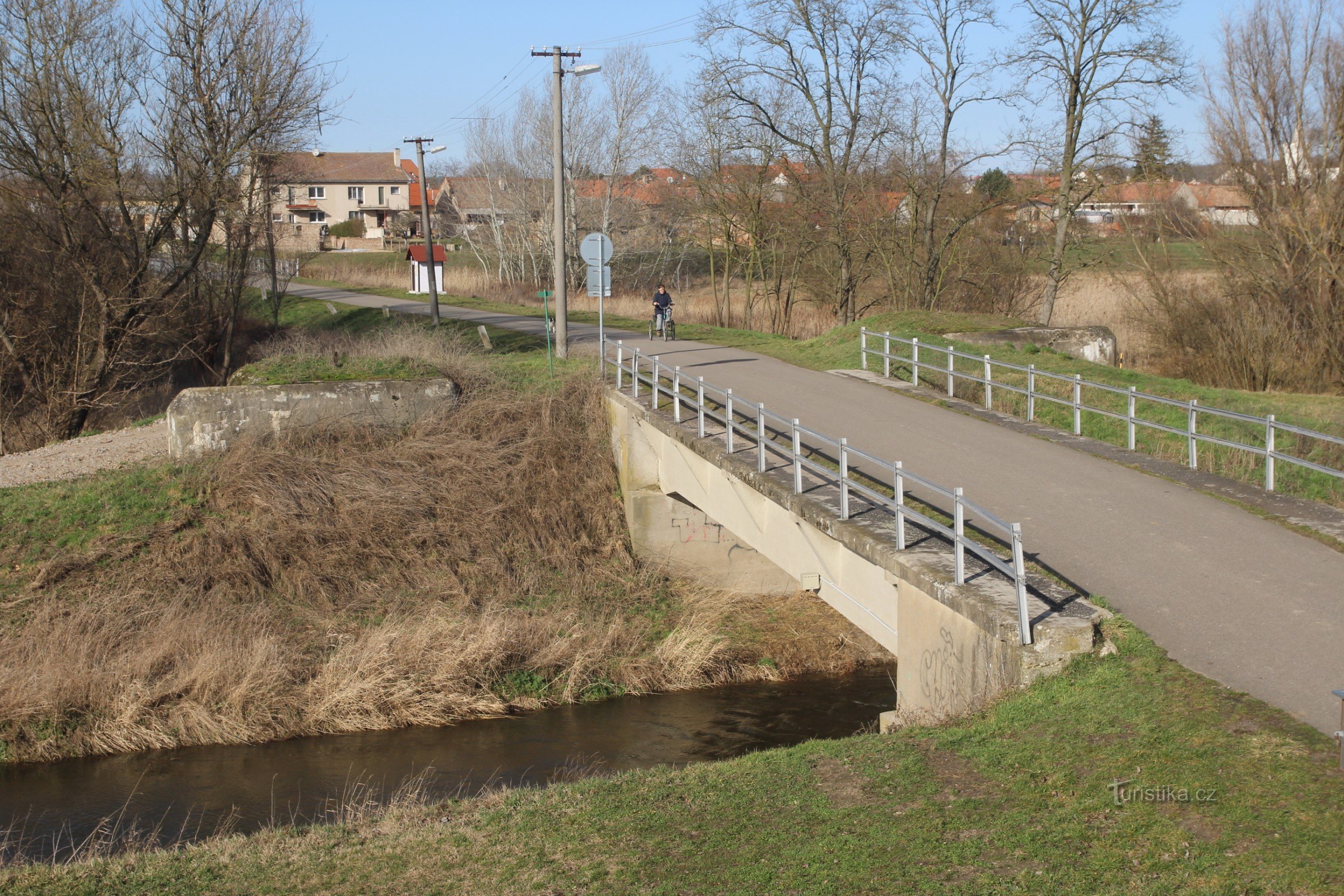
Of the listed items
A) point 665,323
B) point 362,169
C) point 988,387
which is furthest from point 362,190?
point 988,387

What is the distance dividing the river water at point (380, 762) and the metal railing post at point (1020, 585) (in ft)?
13.0

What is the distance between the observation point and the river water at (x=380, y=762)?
1055 centimetres

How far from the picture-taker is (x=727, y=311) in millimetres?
38188

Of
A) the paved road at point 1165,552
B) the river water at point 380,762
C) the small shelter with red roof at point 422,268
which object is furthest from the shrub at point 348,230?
the river water at point 380,762

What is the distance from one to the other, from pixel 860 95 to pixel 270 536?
69.6ft

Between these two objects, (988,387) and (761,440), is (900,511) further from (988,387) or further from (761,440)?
(988,387)

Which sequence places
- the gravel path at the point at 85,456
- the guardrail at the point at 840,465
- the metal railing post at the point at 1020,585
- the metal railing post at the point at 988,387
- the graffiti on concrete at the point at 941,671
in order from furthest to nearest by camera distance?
the gravel path at the point at 85,456 → the metal railing post at the point at 988,387 → the graffiti on concrete at the point at 941,671 → the guardrail at the point at 840,465 → the metal railing post at the point at 1020,585

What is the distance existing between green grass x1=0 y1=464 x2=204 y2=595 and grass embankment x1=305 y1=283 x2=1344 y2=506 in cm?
1186

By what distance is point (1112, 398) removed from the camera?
17.4 meters

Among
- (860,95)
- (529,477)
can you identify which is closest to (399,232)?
(860,95)

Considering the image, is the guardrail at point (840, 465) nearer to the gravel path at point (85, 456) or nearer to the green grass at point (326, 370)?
the green grass at point (326, 370)

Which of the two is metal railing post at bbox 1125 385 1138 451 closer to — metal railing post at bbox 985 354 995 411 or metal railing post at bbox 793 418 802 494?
metal railing post at bbox 985 354 995 411

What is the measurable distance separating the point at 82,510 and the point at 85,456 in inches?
119

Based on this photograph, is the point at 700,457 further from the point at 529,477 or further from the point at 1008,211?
the point at 1008,211
